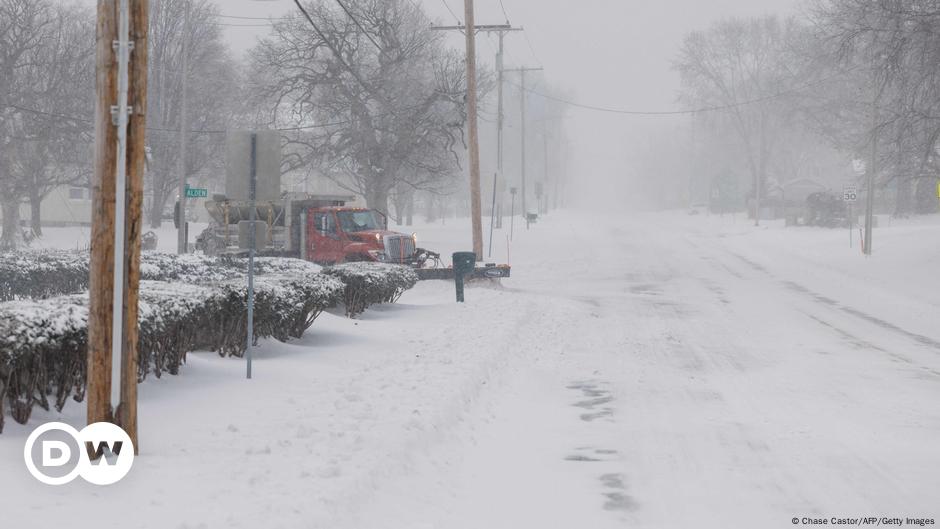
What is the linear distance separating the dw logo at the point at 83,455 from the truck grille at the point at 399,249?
19.7 metres

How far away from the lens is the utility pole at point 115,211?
681cm

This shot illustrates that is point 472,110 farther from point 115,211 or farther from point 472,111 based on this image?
point 115,211

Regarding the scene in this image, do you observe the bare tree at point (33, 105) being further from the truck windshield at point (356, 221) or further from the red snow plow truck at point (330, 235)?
the truck windshield at point (356, 221)

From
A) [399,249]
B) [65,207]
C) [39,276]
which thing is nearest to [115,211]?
[39,276]

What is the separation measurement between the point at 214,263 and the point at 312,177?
50881mm

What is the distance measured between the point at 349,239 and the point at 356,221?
3.07 feet

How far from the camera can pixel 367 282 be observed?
57.3 ft

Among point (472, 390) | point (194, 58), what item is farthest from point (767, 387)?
point (194, 58)

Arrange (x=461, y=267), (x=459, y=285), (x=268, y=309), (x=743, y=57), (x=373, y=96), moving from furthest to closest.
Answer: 1. (x=743, y=57)
2. (x=373, y=96)
3. (x=461, y=267)
4. (x=459, y=285)
5. (x=268, y=309)

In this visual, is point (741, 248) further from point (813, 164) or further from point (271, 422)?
point (813, 164)

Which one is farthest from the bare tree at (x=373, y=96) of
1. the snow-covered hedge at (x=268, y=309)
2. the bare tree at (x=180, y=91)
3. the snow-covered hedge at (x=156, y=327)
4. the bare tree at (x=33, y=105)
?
the snow-covered hedge at (x=156, y=327)

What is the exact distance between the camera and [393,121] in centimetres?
3625

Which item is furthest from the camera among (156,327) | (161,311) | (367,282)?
(367,282)

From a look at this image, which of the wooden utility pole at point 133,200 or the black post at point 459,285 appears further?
the black post at point 459,285
